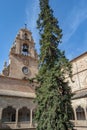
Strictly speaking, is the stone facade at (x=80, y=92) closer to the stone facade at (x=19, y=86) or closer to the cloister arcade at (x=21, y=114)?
the cloister arcade at (x=21, y=114)

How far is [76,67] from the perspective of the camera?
27.2 meters

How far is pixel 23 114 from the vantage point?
850 inches

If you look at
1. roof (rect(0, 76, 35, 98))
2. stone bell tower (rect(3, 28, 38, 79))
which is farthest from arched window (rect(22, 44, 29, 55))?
roof (rect(0, 76, 35, 98))

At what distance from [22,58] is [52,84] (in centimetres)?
1836

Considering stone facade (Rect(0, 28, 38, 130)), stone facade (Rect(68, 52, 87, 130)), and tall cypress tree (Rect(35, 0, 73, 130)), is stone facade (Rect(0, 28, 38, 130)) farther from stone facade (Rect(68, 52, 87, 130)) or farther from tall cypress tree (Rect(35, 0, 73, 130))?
tall cypress tree (Rect(35, 0, 73, 130))

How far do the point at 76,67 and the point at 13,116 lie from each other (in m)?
13.4

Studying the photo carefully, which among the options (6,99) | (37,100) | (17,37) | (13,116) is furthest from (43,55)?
(17,37)

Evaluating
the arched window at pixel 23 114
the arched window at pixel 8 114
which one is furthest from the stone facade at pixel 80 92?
the arched window at pixel 8 114

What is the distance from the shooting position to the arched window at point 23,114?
69.8 feet

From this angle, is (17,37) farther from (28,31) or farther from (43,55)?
(43,55)

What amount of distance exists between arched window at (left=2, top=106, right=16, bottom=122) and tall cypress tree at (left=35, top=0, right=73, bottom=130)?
27.3ft

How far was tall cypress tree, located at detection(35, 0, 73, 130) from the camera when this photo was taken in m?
11.6

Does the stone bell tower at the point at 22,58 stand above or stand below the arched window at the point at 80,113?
above

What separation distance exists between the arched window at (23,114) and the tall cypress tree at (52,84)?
8.92m
